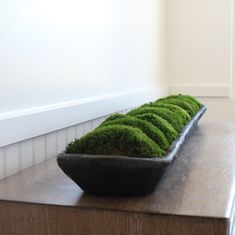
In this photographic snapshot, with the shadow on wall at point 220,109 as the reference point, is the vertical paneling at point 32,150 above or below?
above

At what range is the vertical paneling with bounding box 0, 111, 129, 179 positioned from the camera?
0.73 meters

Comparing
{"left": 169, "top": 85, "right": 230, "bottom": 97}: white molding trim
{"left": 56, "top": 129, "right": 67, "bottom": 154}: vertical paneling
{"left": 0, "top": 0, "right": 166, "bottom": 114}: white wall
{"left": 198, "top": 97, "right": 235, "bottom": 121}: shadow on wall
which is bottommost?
{"left": 198, "top": 97, "right": 235, "bottom": 121}: shadow on wall

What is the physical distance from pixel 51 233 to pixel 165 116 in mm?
393

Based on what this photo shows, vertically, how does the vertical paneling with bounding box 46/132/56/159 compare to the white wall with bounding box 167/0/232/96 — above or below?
below

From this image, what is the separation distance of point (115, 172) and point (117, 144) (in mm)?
56

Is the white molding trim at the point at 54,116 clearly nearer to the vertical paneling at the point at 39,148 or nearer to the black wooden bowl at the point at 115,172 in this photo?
the vertical paneling at the point at 39,148

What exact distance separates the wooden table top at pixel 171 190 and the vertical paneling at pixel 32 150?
0.02 meters

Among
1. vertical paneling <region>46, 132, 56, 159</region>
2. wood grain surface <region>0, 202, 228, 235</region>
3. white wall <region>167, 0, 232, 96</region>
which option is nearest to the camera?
wood grain surface <region>0, 202, 228, 235</region>

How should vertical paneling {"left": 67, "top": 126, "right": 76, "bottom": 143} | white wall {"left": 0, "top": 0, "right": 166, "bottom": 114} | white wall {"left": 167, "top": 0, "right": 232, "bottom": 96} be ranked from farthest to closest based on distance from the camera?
white wall {"left": 167, "top": 0, "right": 232, "bottom": 96} < vertical paneling {"left": 67, "top": 126, "right": 76, "bottom": 143} < white wall {"left": 0, "top": 0, "right": 166, "bottom": 114}

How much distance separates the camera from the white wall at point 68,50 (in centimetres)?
77

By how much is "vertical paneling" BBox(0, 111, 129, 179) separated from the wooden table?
0.05 metres

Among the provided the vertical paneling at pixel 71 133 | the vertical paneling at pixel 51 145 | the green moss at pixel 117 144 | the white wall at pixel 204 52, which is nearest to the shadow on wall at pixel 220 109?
the white wall at pixel 204 52

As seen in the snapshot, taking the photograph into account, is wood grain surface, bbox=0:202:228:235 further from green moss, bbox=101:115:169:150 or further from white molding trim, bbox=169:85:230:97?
white molding trim, bbox=169:85:230:97

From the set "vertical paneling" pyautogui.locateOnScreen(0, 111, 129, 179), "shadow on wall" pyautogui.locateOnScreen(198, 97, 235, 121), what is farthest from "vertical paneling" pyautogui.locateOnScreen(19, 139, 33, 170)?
"shadow on wall" pyautogui.locateOnScreen(198, 97, 235, 121)
